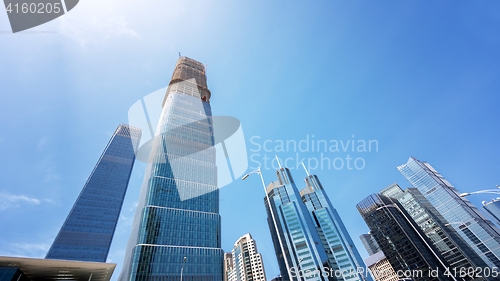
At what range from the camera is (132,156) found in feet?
469

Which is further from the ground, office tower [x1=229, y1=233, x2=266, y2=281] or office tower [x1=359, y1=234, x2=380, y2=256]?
office tower [x1=359, y1=234, x2=380, y2=256]

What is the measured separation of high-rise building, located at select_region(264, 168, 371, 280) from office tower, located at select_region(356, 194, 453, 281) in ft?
62.3

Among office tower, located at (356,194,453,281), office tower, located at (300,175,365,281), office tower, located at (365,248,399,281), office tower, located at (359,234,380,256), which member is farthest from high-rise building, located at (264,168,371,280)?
office tower, located at (359,234,380,256)

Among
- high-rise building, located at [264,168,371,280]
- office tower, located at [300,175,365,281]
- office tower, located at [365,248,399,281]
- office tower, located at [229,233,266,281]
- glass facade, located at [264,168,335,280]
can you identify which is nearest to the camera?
glass facade, located at [264,168,335,280]

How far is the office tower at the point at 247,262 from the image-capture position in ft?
331

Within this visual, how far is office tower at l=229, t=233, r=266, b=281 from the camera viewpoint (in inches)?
3969

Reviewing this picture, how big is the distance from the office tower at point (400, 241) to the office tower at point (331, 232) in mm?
18073

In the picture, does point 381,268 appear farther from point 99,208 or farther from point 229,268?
point 99,208

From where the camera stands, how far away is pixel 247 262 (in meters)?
106
